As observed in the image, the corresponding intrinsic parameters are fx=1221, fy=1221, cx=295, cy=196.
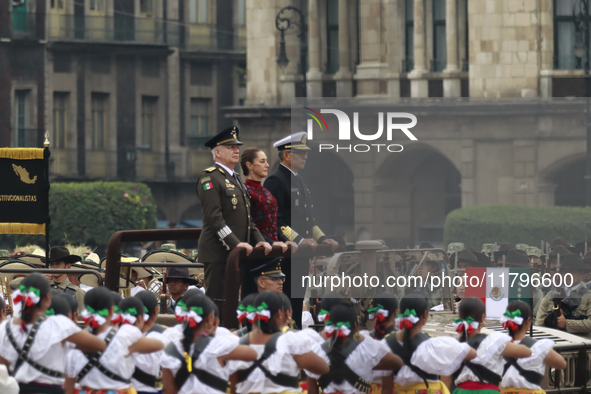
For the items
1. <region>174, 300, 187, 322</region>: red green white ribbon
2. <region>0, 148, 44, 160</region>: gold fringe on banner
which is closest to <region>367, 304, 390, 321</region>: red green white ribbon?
<region>174, 300, 187, 322</region>: red green white ribbon

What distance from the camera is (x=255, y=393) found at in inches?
333

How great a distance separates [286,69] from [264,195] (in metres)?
27.0

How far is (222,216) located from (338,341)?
1809 mm

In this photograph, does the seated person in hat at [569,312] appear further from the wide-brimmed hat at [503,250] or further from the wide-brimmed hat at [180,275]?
the wide-brimmed hat at [180,275]

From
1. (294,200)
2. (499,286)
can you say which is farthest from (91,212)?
(499,286)

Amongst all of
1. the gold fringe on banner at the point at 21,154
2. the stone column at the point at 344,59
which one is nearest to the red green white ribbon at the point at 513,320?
the gold fringe on banner at the point at 21,154

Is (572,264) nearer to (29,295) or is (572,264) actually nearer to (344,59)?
(29,295)

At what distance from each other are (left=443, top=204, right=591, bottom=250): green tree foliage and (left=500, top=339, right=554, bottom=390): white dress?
116 cm

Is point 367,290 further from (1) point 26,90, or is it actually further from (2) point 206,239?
(1) point 26,90

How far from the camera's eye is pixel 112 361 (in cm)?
852

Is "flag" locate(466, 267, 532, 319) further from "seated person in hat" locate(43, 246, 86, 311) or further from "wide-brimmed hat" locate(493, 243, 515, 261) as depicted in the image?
"seated person in hat" locate(43, 246, 86, 311)

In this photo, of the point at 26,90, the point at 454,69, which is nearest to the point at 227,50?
the point at 26,90

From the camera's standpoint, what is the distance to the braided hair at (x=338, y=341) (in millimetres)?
8648

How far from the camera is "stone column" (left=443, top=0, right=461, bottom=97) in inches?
1315
